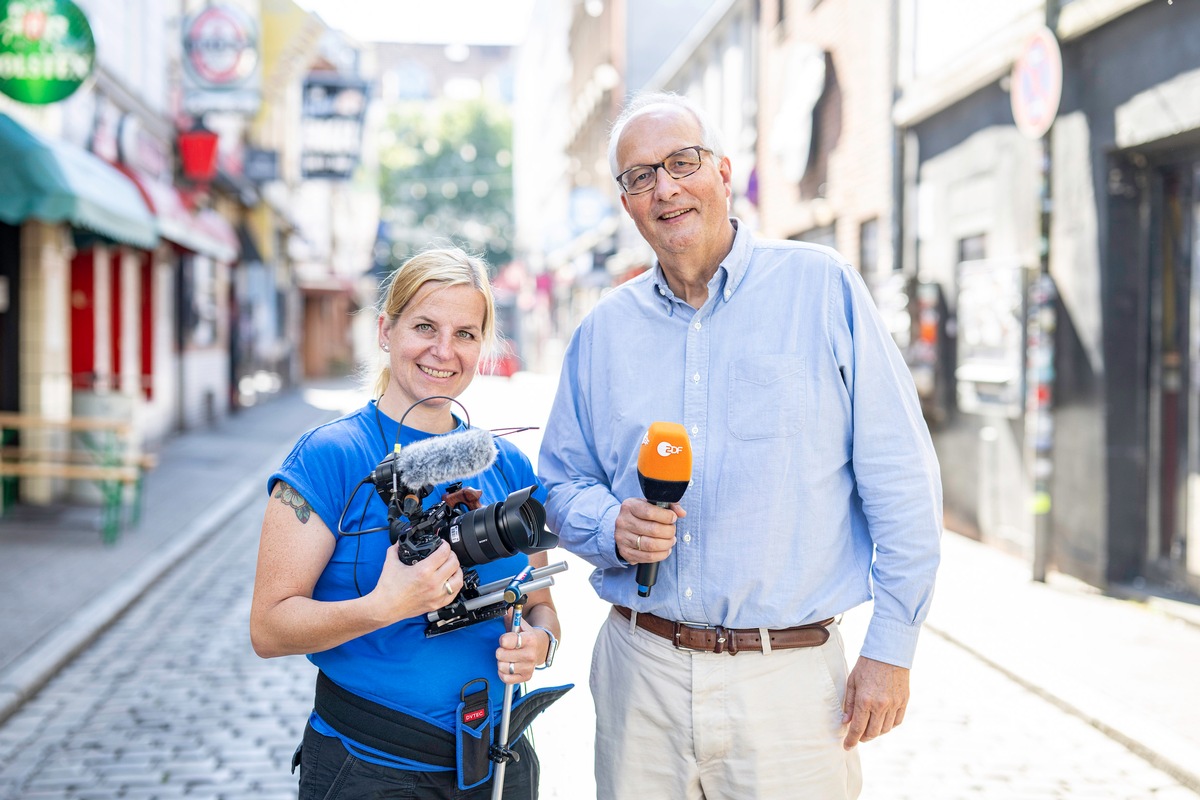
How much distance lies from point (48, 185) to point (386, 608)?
7.89 m

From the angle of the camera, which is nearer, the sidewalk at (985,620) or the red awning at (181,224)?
the sidewalk at (985,620)

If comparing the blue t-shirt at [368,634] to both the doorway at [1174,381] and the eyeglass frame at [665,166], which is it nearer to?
the eyeglass frame at [665,166]

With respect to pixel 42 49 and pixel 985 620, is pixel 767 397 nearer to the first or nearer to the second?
pixel 985 620

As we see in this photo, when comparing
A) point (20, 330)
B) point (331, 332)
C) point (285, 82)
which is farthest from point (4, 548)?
point (331, 332)

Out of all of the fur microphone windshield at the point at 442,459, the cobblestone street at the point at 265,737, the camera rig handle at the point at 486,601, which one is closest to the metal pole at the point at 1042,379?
the cobblestone street at the point at 265,737

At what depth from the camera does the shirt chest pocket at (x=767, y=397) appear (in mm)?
2434

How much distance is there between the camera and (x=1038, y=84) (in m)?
7.65

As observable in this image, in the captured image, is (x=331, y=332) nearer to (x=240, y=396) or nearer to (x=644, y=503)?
(x=240, y=396)

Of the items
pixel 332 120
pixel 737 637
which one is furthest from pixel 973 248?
pixel 332 120

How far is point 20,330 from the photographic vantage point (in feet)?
38.1

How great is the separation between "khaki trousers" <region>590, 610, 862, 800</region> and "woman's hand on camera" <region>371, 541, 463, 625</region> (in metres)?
0.66

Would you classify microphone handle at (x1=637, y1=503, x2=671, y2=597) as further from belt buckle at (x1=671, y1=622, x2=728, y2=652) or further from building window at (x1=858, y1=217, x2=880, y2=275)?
building window at (x1=858, y1=217, x2=880, y2=275)

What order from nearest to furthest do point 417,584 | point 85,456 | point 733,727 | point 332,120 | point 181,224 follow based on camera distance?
point 417,584 < point 733,727 < point 85,456 < point 181,224 < point 332,120

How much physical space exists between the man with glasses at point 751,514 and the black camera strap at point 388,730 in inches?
16.7
